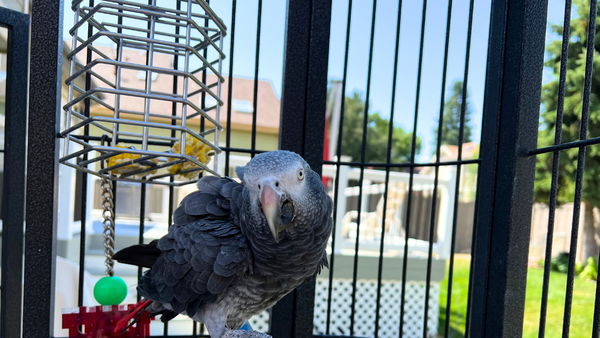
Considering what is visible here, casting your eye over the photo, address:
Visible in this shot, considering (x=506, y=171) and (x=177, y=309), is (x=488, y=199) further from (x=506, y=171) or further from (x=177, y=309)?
(x=177, y=309)

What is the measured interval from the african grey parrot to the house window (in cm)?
432

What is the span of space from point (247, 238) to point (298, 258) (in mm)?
117

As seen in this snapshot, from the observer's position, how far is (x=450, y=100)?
22531mm

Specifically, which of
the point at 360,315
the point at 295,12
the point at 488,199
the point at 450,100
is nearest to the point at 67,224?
the point at 360,315

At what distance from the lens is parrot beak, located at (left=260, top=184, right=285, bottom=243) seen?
0.67 metres

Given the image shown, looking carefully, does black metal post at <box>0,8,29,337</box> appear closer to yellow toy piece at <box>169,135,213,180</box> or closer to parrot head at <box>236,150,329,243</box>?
yellow toy piece at <box>169,135,213,180</box>

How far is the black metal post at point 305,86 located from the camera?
984 millimetres

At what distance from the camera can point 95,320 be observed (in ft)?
2.98

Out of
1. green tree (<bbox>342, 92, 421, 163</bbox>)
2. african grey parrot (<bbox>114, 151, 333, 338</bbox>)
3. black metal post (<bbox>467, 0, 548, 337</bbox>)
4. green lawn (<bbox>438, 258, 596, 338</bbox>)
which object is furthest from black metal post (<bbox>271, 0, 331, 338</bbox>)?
green tree (<bbox>342, 92, 421, 163</bbox>)

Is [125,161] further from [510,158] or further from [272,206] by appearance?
[510,158]

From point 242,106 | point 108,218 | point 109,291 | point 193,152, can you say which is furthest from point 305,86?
point 242,106

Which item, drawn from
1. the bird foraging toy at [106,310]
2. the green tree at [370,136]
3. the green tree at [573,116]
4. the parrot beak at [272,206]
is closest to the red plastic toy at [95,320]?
the bird foraging toy at [106,310]

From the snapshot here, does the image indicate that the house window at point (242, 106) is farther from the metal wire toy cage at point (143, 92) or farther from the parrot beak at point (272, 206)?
the parrot beak at point (272, 206)

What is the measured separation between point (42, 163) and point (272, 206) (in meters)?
0.56
